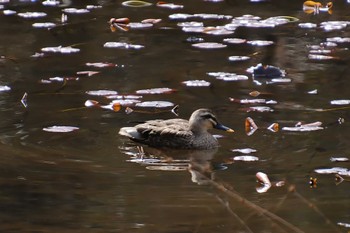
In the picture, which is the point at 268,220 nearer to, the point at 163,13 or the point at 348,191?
the point at 348,191

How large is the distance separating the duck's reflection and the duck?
0.27 ft

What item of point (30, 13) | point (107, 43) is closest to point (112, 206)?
point (107, 43)

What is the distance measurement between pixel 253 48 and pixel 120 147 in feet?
13.1

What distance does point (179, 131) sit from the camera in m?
9.42

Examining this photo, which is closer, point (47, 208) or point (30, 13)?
point (47, 208)

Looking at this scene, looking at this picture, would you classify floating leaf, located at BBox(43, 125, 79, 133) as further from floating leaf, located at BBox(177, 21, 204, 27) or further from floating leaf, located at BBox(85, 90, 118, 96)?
floating leaf, located at BBox(177, 21, 204, 27)

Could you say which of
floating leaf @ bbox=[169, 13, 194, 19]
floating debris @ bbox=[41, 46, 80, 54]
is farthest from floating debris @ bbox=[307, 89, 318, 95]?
floating leaf @ bbox=[169, 13, 194, 19]

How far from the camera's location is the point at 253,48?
1262 cm

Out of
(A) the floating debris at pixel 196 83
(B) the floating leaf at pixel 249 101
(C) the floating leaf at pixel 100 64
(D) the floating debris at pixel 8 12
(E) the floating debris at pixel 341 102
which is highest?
(E) the floating debris at pixel 341 102

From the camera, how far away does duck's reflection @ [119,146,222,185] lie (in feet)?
A: 27.2

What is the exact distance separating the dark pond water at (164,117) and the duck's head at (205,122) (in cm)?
15

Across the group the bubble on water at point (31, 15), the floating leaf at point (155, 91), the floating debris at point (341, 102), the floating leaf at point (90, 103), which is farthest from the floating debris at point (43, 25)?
the floating debris at point (341, 102)

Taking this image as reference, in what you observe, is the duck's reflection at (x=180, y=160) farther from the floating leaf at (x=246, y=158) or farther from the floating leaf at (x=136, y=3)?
the floating leaf at (x=136, y=3)

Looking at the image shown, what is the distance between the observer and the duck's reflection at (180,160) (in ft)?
27.2
